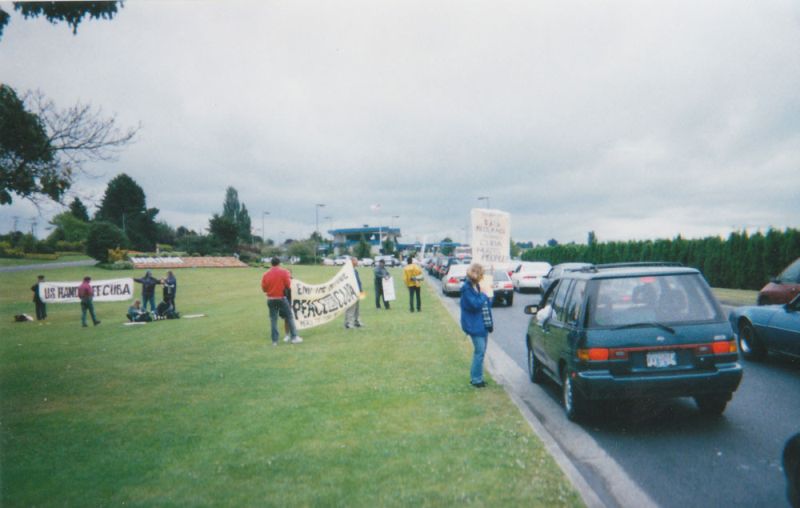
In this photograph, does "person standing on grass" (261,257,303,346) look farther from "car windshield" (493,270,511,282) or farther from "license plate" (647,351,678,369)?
"car windshield" (493,270,511,282)

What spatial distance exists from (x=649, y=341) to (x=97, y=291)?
28.9m

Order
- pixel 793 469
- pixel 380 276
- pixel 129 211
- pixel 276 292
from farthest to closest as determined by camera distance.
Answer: pixel 129 211, pixel 380 276, pixel 276 292, pixel 793 469

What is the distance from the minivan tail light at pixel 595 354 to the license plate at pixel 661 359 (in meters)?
0.45

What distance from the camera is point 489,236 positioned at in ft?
37.3

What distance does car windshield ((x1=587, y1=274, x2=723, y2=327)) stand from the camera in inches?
238

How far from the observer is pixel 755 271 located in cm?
2778

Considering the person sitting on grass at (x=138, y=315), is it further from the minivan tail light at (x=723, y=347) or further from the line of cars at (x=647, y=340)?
the minivan tail light at (x=723, y=347)

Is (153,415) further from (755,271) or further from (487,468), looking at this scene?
(755,271)

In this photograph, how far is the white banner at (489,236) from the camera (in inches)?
436

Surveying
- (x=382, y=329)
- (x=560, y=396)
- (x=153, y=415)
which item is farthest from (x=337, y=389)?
(x=382, y=329)

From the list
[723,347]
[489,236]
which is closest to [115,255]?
[489,236]

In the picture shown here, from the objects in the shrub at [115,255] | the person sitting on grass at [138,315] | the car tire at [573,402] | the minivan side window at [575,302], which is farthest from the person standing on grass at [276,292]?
the shrub at [115,255]

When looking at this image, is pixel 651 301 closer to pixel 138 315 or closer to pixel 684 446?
pixel 684 446

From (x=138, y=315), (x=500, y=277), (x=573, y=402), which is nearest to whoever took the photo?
(x=573, y=402)
